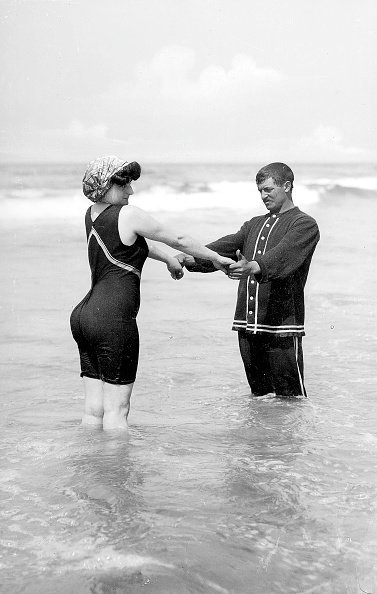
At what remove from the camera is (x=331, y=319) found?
965 cm

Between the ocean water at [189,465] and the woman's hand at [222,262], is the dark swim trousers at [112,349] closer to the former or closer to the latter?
the ocean water at [189,465]

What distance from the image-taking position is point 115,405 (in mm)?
4832

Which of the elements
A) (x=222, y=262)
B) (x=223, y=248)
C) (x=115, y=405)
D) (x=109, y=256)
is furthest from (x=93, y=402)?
(x=223, y=248)

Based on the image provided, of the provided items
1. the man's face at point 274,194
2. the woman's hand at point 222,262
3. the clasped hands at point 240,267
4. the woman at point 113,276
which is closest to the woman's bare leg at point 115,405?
the woman at point 113,276

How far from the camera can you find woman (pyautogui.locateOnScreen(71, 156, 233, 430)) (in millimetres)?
4684

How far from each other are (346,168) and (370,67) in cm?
639

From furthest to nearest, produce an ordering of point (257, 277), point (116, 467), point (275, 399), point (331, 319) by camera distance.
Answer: point (331, 319) < point (275, 399) < point (257, 277) < point (116, 467)

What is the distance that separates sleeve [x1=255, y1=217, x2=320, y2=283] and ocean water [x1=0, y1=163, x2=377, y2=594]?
0.88 meters

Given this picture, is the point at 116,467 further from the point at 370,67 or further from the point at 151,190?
the point at 370,67

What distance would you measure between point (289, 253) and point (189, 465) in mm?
1613

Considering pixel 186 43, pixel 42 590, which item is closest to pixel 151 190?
pixel 186 43

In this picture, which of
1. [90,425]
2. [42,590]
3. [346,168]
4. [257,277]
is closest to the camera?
[42,590]

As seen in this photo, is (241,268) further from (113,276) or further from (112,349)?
(112,349)

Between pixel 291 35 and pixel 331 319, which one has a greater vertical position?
pixel 291 35
